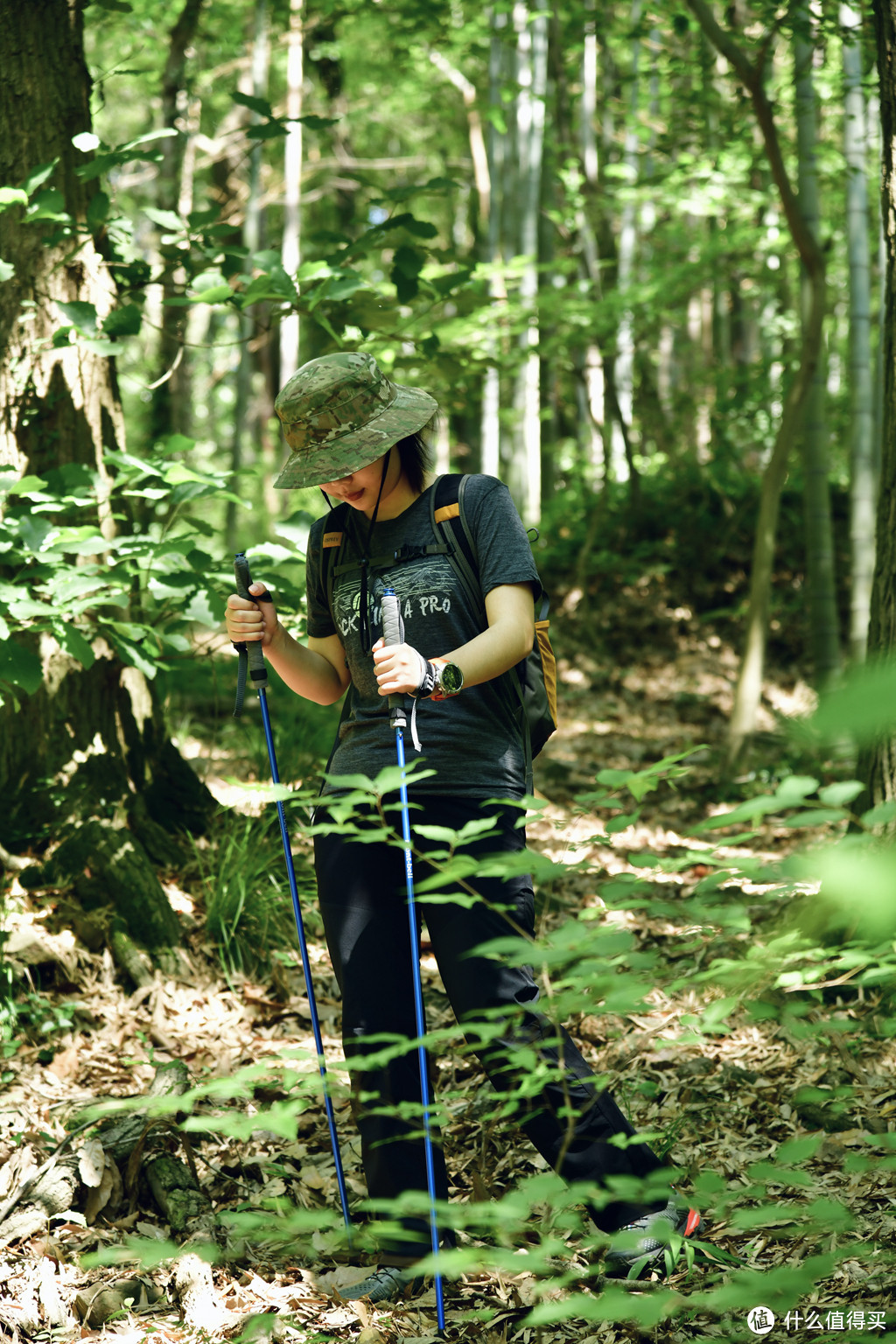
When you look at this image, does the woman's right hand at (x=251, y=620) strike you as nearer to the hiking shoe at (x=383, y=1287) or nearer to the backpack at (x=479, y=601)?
the backpack at (x=479, y=601)

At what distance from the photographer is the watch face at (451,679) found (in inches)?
82.9

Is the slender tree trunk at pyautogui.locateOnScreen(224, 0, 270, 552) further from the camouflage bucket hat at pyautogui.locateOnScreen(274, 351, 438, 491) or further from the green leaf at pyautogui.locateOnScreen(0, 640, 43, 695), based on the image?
the camouflage bucket hat at pyautogui.locateOnScreen(274, 351, 438, 491)

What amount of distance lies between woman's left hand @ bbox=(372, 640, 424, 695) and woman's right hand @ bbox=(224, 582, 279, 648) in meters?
0.56

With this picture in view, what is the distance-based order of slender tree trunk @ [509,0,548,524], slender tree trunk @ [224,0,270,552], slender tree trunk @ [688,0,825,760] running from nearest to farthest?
1. slender tree trunk @ [688,0,825,760]
2. slender tree trunk @ [509,0,548,524]
3. slender tree trunk @ [224,0,270,552]

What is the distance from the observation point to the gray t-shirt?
7.63 ft

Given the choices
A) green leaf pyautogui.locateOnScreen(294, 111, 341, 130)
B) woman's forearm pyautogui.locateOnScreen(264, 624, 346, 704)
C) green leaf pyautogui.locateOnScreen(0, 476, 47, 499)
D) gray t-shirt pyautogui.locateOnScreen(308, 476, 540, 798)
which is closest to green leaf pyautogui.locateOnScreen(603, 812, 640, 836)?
gray t-shirt pyautogui.locateOnScreen(308, 476, 540, 798)

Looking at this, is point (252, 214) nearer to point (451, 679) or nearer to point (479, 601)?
point (479, 601)

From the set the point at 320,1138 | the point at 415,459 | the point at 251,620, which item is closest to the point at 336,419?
the point at 415,459

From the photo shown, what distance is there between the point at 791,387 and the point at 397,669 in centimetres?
508

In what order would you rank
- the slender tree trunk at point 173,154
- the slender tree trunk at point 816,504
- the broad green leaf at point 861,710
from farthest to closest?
the slender tree trunk at point 173,154 → the slender tree trunk at point 816,504 → the broad green leaf at point 861,710

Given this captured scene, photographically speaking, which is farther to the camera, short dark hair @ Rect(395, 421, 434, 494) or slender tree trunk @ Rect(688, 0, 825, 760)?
slender tree trunk @ Rect(688, 0, 825, 760)

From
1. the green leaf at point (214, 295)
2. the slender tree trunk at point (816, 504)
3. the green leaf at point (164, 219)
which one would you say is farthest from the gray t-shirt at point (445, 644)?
the slender tree trunk at point (816, 504)

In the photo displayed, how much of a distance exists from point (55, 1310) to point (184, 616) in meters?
2.08

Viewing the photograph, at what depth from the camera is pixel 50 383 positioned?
3.82 m
